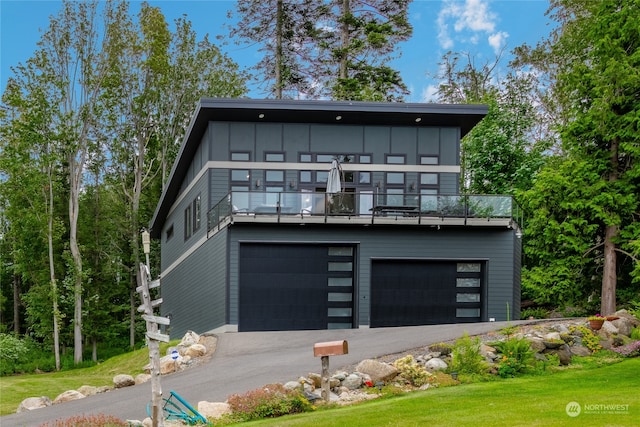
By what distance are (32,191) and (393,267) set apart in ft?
68.8

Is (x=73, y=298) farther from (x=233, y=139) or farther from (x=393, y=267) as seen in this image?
(x=393, y=267)

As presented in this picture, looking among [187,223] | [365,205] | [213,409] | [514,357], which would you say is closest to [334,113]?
[365,205]

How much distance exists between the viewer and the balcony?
2309 centimetres

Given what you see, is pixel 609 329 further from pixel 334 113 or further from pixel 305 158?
pixel 305 158

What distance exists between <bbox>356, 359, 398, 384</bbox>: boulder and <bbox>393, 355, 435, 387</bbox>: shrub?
157 mm

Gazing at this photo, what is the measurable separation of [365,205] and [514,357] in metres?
9.59

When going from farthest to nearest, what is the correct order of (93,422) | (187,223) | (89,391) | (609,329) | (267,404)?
(187,223), (89,391), (609,329), (93,422), (267,404)

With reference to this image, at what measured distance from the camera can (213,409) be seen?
41.7 ft

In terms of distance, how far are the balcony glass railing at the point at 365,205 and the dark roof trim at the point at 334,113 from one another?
2.69 m

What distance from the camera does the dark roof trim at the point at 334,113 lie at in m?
24.5

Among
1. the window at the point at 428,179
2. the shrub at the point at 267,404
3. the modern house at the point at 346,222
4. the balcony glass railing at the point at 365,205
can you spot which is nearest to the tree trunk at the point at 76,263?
the modern house at the point at 346,222

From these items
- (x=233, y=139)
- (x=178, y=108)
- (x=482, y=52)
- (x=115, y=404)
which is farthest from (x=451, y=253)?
(x=178, y=108)

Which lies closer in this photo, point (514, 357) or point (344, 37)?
point (514, 357)

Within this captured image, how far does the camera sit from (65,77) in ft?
123
